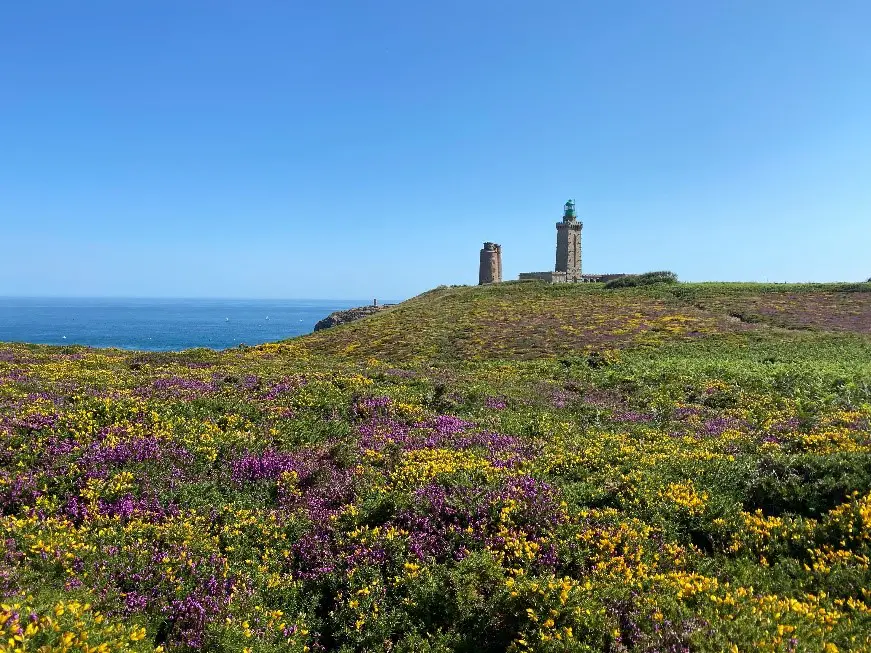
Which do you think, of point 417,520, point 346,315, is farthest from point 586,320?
point 346,315

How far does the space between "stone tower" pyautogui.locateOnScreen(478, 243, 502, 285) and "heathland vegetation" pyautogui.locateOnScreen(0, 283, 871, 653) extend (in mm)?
97779

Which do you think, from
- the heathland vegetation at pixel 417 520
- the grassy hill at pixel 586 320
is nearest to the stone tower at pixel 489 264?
the grassy hill at pixel 586 320

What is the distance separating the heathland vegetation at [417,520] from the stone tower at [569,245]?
9794 centimetres

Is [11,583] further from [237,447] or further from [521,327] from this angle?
[521,327]

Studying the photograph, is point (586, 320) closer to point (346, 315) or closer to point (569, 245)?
point (346, 315)

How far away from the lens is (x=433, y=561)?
7129 mm

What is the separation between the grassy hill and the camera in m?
36.9

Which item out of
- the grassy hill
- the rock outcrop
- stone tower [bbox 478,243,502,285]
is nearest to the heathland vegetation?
the grassy hill

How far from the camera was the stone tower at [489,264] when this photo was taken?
114125 millimetres

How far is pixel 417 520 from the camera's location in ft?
26.7

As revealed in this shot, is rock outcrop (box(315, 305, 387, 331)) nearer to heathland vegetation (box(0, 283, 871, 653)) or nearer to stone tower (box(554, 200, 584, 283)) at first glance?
stone tower (box(554, 200, 584, 283))

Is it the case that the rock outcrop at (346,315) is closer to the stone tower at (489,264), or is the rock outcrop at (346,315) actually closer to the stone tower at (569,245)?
the stone tower at (489,264)

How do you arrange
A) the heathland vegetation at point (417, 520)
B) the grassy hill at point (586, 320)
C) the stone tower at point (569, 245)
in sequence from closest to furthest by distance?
the heathland vegetation at point (417, 520)
the grassy hill at point (586, 320)
the stone tower at point (569, 245)

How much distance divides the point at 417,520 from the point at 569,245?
111214 millimetres
